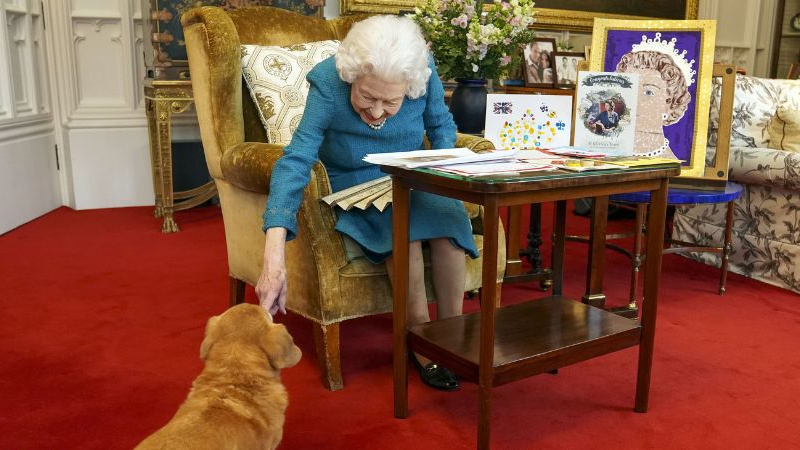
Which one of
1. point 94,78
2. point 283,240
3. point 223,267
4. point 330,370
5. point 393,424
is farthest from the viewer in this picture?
point 94,78

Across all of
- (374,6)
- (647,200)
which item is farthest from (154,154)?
(647,200)

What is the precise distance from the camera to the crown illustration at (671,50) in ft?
9.57

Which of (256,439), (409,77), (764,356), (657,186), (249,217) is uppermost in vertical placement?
(409,77)

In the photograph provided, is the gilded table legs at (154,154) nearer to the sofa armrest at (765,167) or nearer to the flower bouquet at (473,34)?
the flower bouquet at (473,34)

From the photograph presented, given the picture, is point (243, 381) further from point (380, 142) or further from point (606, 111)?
point (606, 111)

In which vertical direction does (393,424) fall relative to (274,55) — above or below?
below

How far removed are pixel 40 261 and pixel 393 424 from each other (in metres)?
2.34

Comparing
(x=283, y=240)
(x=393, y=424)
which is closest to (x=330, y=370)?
(x=393, y=424)

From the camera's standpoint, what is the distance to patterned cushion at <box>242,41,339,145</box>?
261 cm

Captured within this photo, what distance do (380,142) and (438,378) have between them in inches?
28.6

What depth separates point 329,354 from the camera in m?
2.18

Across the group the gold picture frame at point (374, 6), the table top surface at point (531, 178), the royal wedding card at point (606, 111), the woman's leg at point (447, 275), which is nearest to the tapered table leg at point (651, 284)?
the table top surface at point (531, 178)

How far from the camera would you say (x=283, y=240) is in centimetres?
186

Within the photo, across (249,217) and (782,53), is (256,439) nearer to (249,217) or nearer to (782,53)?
(249,217)
